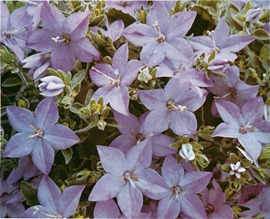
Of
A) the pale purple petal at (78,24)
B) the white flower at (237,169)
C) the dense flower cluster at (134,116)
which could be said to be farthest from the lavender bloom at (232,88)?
the pale purple petal at (78,24)

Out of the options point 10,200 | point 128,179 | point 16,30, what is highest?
point 16,30

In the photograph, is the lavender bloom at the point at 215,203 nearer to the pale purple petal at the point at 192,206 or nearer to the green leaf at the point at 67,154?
the pale purple petal at the point at 192,206

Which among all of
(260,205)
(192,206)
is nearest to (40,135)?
(192,206)

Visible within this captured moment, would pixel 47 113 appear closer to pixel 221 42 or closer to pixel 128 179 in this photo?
pixel 128 179

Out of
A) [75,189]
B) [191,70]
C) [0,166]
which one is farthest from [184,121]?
[0,166]

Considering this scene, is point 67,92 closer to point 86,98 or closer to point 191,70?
point 86,98
